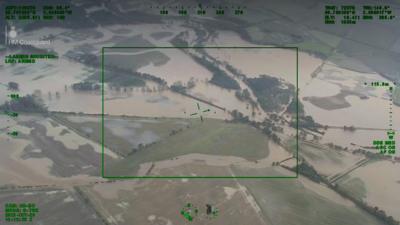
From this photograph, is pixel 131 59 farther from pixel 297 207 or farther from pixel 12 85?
pixel 297 207

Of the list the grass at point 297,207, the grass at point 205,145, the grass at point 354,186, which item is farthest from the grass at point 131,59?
the grass at point 354,186

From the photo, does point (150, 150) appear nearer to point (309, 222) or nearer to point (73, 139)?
point (73, 139)

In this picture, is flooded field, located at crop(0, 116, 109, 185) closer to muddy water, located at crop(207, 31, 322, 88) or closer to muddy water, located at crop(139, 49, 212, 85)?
muddy water, located at crop(139, 49, 212, 85)

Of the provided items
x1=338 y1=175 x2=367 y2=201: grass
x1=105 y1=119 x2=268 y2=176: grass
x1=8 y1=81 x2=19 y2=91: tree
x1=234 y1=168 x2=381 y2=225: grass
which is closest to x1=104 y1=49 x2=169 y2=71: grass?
x1=105 y1=119 x2=268 y2=176: grass

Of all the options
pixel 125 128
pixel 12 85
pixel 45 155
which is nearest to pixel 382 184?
pixel 125 128

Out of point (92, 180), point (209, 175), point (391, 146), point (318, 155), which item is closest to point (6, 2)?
point (92, 180)

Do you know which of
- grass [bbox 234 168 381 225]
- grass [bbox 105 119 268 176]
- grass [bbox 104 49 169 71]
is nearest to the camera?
grass [bbox 234 168 381 225]

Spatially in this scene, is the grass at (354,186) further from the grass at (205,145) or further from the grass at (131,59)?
the grass at (131,59)

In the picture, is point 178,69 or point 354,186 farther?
point 178,69
